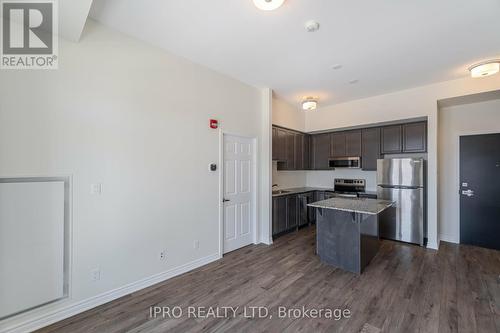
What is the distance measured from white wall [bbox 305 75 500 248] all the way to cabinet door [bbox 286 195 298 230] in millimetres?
2146

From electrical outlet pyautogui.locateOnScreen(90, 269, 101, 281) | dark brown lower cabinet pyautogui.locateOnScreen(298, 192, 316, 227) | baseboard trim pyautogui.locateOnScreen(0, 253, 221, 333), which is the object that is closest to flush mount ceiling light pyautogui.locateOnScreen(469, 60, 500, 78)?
dark brown lower cabinet pyautogui.locateOnScreen(298, 192, 316, 227)

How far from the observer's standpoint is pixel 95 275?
239 cm

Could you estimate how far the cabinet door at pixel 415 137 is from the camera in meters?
4.30

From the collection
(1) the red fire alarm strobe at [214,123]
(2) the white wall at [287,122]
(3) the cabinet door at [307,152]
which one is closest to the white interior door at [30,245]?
(1) the red fire alarm strobe at [214,123]

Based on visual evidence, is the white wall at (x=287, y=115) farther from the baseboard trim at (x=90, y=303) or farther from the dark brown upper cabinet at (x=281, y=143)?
the baseboard trim at (x=90, y=303)

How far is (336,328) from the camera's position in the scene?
207 cm

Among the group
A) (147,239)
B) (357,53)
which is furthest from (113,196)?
(357,53)

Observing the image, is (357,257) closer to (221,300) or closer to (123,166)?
(221,300)

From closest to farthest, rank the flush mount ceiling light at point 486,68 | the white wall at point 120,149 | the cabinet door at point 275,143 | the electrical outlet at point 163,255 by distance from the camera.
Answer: the white wall at point 120,149, the electrical outlet at point 163,255, the flush mount ceiling light at point 486,68, the cabinet door at point 275,143

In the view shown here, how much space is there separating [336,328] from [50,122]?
132 inches

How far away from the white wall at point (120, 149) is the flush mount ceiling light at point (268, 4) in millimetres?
1547

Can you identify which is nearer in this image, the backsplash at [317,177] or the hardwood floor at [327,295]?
the hardwood floor at [327,295]

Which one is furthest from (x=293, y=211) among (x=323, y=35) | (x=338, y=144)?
(x=323, y=35)

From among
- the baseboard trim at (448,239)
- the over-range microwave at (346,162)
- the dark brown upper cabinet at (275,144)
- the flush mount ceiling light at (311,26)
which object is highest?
the flush mount ceiling light at (311,26)
